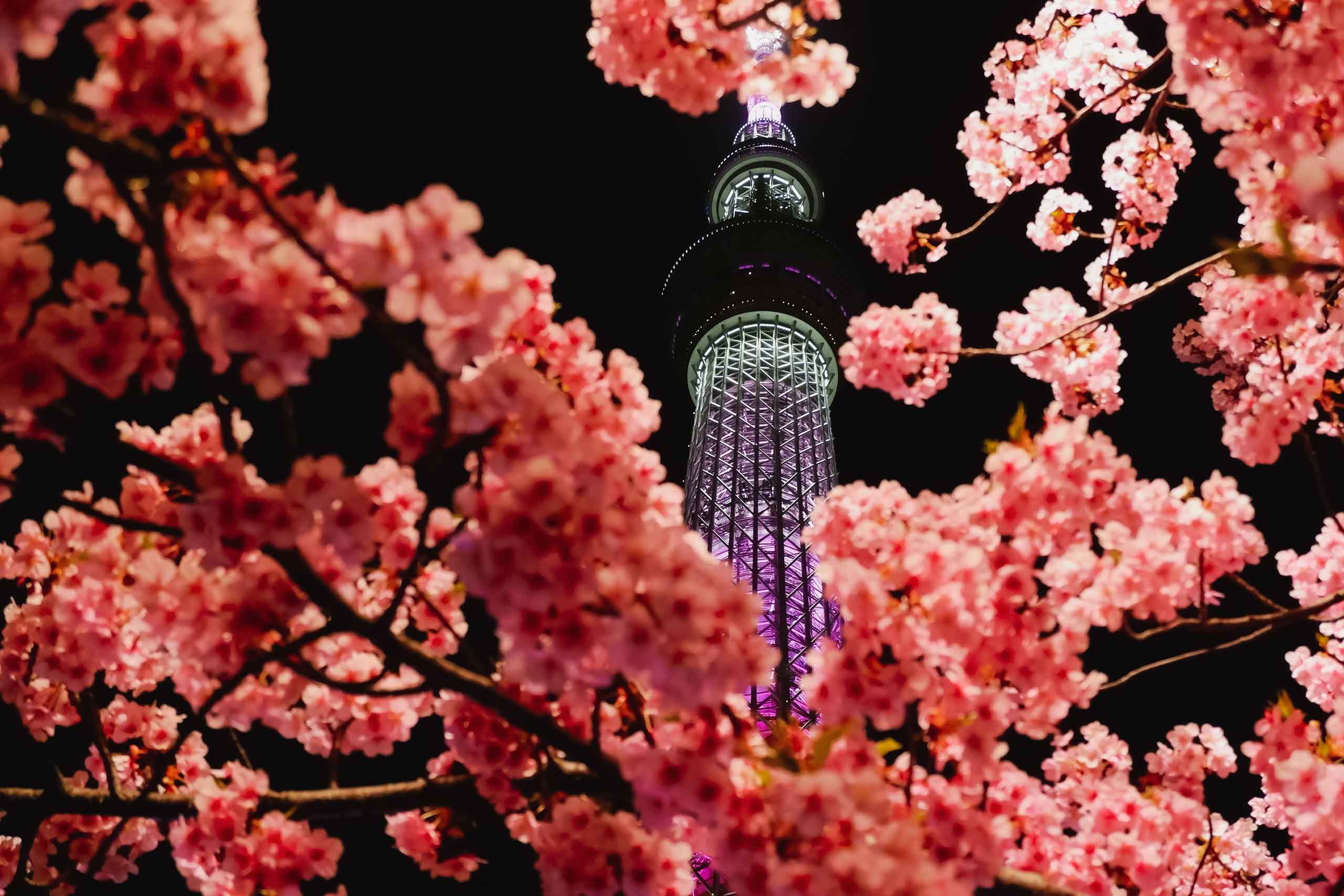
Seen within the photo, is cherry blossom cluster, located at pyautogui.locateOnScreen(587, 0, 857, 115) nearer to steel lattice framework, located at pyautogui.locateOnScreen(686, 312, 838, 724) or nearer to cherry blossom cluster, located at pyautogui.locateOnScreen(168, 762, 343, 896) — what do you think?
cherry blossom cluster, located at pyautogui.locateOnScreen(168, 762, 343, 896)

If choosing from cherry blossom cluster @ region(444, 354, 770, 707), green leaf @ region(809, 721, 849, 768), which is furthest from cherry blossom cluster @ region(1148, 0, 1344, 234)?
cherry blossom cluster @ region(444, 354, 770, 707)

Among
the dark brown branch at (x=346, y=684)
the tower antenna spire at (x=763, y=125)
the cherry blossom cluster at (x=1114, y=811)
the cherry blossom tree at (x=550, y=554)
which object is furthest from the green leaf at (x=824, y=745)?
the tower antenna spire at (x=763, y=125)

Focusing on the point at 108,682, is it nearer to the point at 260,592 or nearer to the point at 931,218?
the point at 260,592

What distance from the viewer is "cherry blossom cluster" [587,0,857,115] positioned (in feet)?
11.9

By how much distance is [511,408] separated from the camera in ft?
7.04

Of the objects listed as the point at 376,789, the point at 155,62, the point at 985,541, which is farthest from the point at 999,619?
the point at 155,62

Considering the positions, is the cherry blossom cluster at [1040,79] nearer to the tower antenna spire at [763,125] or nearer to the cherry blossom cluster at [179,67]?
the cherry blossom cluster at [179,67]

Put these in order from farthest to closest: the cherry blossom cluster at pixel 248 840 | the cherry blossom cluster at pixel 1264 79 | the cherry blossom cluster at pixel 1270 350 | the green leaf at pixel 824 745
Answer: the cherry blossom cluster at pixel 1270 350 < the cherry blossom cluster at pixel 1264 79 < the cherry blossom cluster at pixel 248 840 < the green leaf at pixel 824 745

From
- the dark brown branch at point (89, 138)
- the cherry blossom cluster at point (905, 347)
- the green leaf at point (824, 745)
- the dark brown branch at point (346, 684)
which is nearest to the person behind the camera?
the dark brown branch at point (89, 138)

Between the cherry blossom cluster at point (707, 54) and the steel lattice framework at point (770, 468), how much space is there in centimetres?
1419

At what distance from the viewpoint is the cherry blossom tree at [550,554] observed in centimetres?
199

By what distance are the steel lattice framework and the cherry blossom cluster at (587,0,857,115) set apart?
559 inches

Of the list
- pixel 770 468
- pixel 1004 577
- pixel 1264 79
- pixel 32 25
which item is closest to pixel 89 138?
pixel 32 25

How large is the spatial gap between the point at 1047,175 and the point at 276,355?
15.7ft
